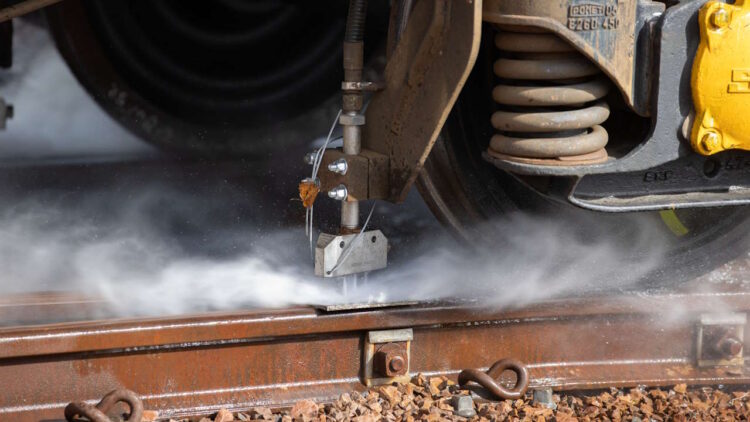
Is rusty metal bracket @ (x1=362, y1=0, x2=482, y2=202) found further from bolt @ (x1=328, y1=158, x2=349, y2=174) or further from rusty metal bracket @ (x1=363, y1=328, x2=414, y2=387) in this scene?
rusty metal bracket @ (x1=363, y1=328, x2=414, y2=387)

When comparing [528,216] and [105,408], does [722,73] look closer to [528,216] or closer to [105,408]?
[528,216]

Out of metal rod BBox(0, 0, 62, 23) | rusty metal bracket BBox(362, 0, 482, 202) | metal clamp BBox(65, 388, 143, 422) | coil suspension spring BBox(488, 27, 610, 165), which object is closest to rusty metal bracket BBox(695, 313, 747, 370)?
coil suspension spring BBox(488, 27, 610, 165)

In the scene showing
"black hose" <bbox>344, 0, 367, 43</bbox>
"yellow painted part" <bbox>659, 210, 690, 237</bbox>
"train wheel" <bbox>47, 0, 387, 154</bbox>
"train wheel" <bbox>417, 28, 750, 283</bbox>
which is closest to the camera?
"black hose" <bbox>344, 0, 367, 43</bbox>

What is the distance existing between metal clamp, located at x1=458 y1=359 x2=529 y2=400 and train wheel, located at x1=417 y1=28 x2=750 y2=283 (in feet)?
1.42

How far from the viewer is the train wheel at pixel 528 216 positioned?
324 cm

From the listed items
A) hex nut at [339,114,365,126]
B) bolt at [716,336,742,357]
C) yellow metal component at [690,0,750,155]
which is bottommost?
bolt at [716,336,742,357]

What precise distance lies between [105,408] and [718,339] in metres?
1.94

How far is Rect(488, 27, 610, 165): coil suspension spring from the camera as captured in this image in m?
2.76

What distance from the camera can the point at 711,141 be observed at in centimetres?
289

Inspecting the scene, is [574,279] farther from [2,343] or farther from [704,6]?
[2,343]

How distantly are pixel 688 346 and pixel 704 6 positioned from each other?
1170mm

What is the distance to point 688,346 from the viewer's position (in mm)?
3398

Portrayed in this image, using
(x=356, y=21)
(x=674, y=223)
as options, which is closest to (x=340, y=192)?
(x=356, y=21)

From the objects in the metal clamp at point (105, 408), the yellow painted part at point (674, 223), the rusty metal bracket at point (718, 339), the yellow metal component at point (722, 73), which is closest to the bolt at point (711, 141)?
the yellow metal component at point (722, 73)
